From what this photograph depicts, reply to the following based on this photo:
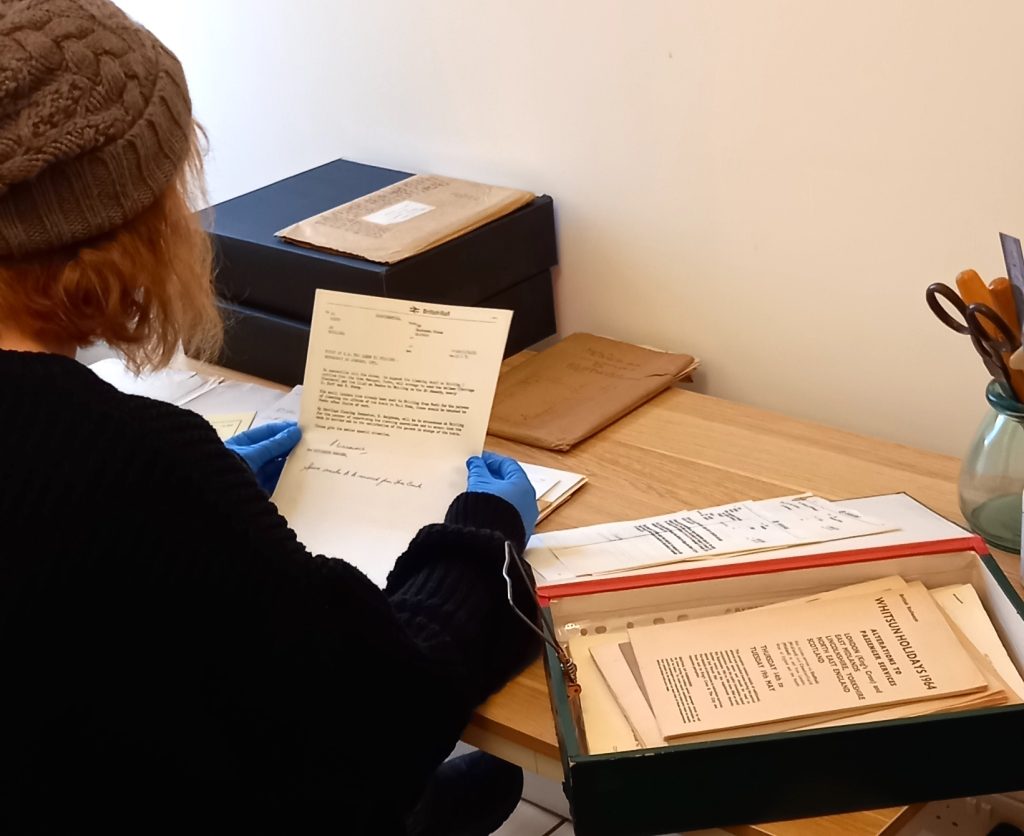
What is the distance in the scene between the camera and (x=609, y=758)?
803mm

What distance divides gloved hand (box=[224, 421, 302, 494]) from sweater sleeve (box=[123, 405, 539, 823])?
0.32m

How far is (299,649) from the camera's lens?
0.85 metres

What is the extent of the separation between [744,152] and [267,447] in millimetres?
674

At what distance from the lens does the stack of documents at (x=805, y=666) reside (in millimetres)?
885

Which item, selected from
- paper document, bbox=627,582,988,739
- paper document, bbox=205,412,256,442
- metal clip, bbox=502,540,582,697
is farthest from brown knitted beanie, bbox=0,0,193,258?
paper document, bbox=205,412,256,442

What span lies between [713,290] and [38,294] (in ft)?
3.08

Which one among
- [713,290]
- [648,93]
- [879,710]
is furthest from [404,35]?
[879,710]

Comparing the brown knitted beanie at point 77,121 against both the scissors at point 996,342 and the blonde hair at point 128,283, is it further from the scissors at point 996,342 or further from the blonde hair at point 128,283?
the scissors at point 996,342

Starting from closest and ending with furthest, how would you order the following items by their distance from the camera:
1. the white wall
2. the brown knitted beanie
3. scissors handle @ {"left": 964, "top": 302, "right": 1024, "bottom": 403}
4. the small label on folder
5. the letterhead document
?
the brown knitted beanie < scissors handle @ {"left": 964, "top": 302, "right": 1024, "bottom": 403} < the letterhead document < the white wall < the small label on folder

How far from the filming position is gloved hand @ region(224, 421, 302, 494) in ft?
4.04

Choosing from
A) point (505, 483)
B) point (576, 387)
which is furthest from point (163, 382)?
point (505, 483)

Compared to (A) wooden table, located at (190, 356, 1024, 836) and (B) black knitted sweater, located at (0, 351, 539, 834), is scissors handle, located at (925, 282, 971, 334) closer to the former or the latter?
(A) wooden table, located at (190, 356, 1024, 836)

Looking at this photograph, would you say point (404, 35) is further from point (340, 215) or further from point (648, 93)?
point (648, 93)

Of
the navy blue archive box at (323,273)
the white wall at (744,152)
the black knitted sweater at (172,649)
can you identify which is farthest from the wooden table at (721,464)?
the black knitted sweater at (172,649)
